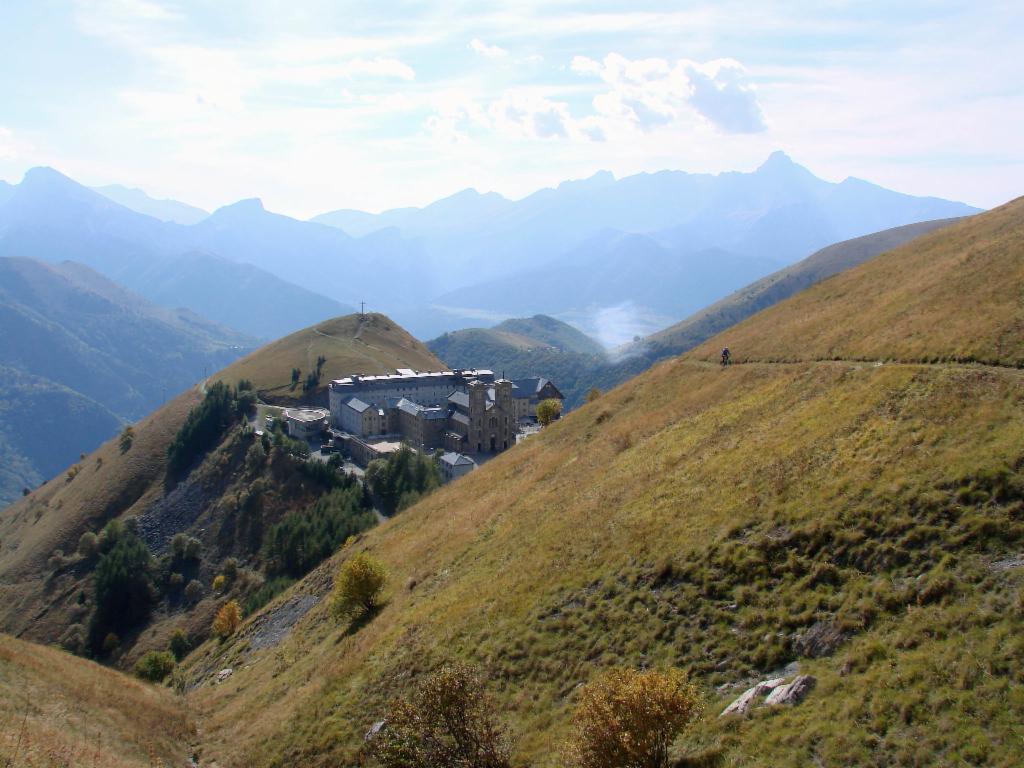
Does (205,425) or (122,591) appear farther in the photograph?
(205,425)

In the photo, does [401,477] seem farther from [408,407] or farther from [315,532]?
[408,407]

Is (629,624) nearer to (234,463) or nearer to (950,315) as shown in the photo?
(950,315)

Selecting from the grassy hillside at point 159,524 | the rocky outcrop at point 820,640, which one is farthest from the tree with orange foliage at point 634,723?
the grassy hillside at point 159,524

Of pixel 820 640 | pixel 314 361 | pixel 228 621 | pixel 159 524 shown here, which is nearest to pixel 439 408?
pixel 159 524

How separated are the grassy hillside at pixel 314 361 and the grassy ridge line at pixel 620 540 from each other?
112509 millimetres

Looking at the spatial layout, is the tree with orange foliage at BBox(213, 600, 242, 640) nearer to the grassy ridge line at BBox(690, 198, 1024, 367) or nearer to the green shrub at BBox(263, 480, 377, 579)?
the green shrub at BBox(263, 480, 377, 579)

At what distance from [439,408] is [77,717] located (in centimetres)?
9448

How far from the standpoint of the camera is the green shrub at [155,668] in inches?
2355

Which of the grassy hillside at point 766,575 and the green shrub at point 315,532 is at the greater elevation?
the grassy hillside at point 766,575

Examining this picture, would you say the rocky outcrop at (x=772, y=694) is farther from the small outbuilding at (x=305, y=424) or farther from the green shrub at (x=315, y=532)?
the small outbuilding at (x=305, y=424)

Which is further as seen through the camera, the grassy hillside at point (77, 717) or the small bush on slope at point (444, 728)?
the grassy hillside at point (77, 717)

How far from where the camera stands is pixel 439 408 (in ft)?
403

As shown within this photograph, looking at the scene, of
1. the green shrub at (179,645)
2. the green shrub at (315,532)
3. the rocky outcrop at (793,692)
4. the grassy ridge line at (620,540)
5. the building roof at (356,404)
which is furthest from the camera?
the building roof at (356,404)

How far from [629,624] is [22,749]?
20.4 m
